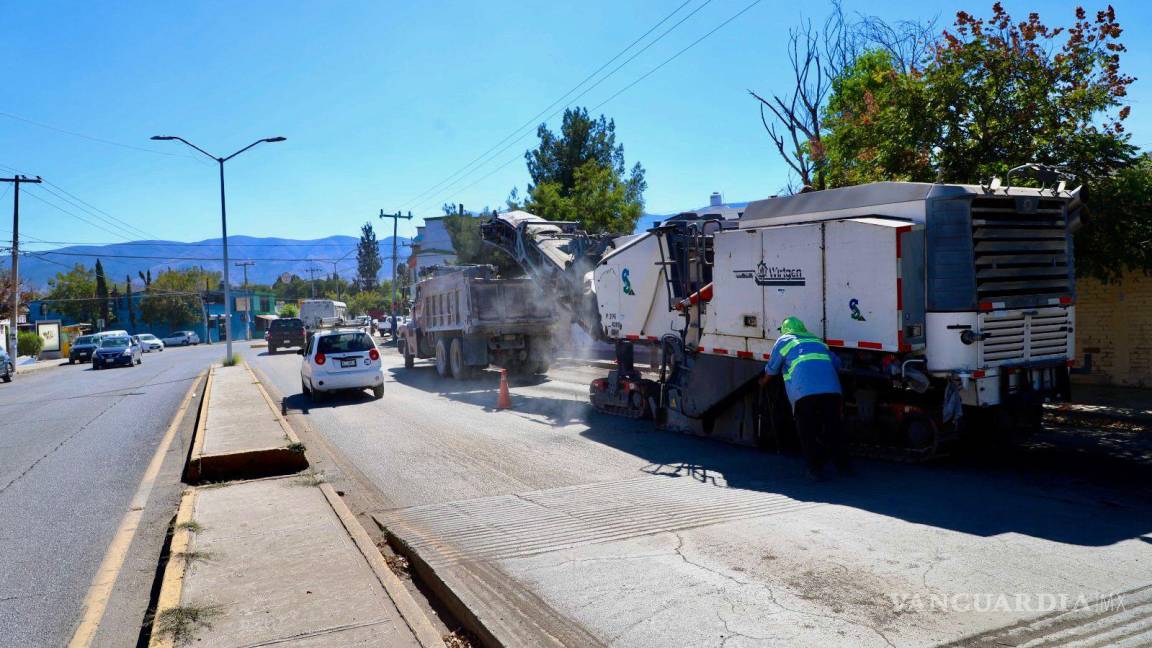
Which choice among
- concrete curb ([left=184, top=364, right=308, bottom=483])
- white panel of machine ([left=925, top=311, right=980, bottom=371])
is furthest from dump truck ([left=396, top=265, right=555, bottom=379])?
white panel of machine ([left=925, top=311, right=980, bottom=371])

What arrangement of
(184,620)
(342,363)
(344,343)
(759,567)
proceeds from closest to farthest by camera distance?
(184,620) → (759,567) → (342,363) → (344,343)

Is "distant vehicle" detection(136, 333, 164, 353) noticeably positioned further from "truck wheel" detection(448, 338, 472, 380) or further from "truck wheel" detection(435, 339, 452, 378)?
"truck wheel" detection(448, 338, 472, 380)

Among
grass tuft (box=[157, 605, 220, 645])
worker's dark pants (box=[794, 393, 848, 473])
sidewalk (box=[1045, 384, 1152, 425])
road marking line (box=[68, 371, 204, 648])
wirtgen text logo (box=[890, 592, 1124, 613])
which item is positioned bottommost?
road marking line (box=[68, 371, 204, 648])

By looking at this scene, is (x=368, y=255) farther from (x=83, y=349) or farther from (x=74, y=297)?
(x=83, y=349)

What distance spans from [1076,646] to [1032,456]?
5.23 m

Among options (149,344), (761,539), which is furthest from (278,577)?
(149,344)

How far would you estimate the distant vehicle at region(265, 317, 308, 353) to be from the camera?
1692 inches

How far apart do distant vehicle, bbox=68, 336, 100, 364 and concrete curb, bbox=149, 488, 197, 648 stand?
143 ft

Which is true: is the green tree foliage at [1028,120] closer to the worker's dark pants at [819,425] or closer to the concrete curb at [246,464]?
the worker's dark pants at [819,425]

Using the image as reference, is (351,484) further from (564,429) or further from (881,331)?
(881,331)

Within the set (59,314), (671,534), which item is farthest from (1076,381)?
(59,314)

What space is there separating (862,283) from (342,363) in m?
11.3

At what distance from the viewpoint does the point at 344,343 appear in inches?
655

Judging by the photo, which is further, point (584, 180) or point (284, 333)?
point (284, 333)
